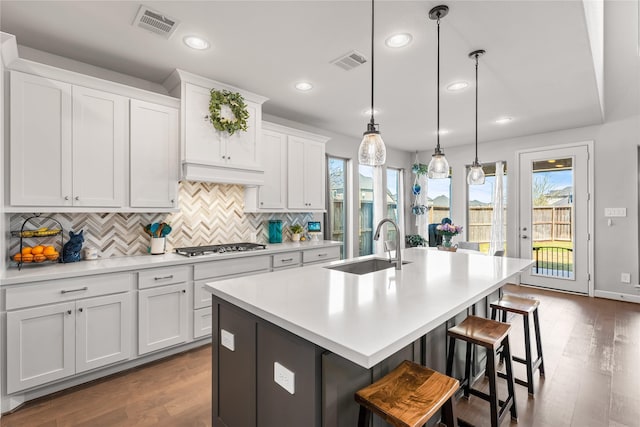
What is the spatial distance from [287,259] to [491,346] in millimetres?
2413

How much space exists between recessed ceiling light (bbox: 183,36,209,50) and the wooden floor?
2.75 meters

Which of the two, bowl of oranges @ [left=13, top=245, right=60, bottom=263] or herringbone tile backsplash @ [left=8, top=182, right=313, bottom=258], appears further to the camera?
herringbone tile backsplash @ [left=8, top=182, right=313, bottom=258]

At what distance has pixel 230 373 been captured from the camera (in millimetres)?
1699

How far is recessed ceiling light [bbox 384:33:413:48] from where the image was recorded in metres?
2.34

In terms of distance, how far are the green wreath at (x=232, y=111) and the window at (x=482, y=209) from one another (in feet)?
15.7

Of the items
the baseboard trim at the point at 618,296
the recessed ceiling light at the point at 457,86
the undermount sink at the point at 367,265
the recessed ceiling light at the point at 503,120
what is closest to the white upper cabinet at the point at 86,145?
the undermount sink at the point at 367,265

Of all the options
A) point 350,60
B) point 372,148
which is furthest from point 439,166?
Answer: point 350,60

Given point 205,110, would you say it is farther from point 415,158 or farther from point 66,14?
point 415,158

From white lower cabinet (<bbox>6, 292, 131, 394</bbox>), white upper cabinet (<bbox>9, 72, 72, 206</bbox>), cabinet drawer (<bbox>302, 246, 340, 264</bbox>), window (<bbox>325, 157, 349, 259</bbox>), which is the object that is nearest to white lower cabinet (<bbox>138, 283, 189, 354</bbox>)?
white lower cabinet (<bbox>6, 292, 131, 394</bbox>)

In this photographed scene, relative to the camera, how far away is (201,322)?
2.98 m

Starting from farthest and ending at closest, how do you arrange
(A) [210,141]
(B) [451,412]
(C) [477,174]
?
(A) [210,141] < (C) [477,174] < (B) [451,412]

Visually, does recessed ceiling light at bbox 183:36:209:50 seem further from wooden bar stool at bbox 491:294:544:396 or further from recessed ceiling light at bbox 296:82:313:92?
wooden bar stool at bbox 491:294:544:396

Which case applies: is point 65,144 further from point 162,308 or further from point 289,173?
point 289,173

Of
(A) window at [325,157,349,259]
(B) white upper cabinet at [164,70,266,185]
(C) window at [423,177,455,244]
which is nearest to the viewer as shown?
(B) white upper cabinet at [164,70,266,185]
